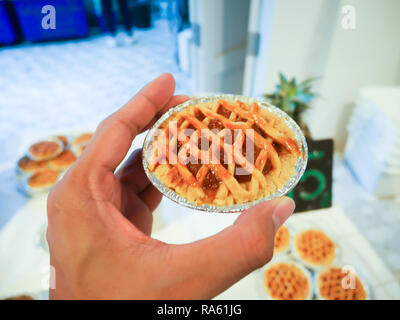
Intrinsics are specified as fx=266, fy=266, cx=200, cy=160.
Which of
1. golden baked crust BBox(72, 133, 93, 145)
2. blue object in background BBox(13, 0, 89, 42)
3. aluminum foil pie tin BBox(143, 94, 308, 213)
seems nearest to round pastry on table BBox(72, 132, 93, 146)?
golden baked crust BBox(72, 133, 93, 145)

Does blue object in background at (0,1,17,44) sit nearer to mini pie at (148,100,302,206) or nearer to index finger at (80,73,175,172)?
index finger at (80,73,175,172)

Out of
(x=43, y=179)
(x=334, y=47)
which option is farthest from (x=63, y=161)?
(x=334, y=47)

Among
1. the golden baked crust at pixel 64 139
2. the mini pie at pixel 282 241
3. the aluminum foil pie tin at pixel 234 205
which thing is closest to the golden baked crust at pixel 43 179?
the golden baked crust at pixel 64 139

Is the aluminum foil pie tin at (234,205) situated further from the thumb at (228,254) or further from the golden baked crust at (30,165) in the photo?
the golden baked crust at (30,165)

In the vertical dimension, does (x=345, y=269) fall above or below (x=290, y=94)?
below

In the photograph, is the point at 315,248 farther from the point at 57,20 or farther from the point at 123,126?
the point at 57,20
